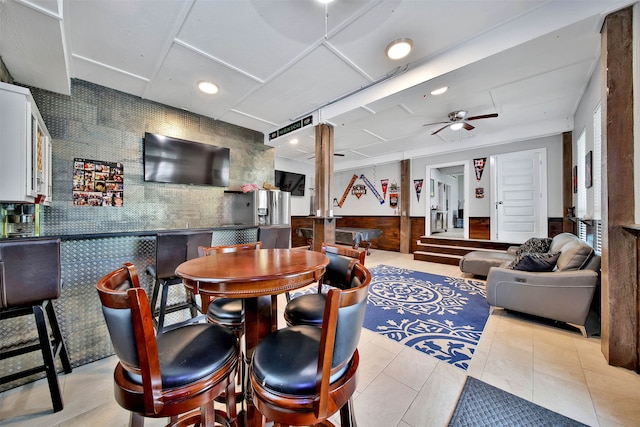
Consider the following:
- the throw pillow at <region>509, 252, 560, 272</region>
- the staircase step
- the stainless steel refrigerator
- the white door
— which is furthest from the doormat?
the white door

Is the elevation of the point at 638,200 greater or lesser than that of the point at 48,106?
lesser

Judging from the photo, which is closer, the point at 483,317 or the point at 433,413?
the point at 433,413

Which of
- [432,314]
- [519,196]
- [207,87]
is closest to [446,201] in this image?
[519,196]

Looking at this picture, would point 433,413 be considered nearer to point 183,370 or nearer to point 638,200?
point 183,370

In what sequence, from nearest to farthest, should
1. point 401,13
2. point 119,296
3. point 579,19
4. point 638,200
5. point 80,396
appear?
point 119,296, point 80,396, point 638,200, point 579,19, point 401,13

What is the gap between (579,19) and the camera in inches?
75.8

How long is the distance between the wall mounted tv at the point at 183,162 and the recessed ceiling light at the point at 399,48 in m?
3.38

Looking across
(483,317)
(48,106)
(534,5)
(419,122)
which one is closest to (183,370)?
(483,317)

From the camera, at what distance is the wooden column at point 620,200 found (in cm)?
179

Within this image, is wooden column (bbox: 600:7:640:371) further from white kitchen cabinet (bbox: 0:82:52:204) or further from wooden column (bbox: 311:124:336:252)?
white kitchen cabinet (bbox: 0:82:52:204)

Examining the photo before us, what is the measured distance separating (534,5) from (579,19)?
36 centimetres

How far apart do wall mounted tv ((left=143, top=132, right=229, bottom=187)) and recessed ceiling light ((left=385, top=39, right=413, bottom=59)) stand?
3376 mm

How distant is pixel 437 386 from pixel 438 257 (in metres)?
4.26

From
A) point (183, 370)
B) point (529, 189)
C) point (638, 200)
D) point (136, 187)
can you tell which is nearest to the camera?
point (183, 370)
